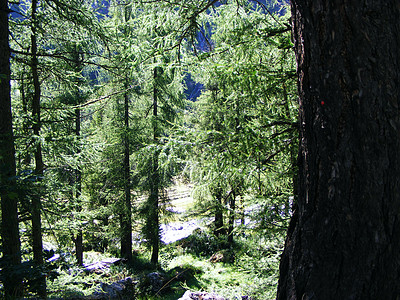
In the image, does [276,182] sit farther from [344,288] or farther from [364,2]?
[364,2]

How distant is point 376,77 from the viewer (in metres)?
1.40

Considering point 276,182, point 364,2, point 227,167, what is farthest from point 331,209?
point 276,182

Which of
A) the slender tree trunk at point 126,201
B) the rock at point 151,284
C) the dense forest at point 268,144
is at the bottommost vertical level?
the rock at point 151,284

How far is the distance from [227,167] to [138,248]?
15265 mm

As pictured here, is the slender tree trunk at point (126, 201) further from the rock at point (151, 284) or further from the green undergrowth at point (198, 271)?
the rock at point (151, 284)

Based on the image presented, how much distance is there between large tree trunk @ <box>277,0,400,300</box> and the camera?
1.40 m

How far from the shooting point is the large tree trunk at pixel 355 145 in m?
1.40

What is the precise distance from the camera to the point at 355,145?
56.2 inches

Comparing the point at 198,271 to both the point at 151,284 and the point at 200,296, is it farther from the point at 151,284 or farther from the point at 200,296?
the point at 200,296

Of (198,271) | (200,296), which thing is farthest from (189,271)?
(200,296)

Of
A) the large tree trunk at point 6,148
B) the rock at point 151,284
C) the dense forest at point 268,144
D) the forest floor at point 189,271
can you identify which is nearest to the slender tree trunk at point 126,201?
the forest floor at point 189,271

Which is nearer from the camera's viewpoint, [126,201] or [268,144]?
[268,144]

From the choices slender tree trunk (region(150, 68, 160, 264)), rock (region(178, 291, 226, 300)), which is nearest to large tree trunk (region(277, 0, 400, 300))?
rock (region(178, 291, 226, 300))

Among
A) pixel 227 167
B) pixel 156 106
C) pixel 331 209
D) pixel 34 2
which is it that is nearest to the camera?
pixel 331 209
